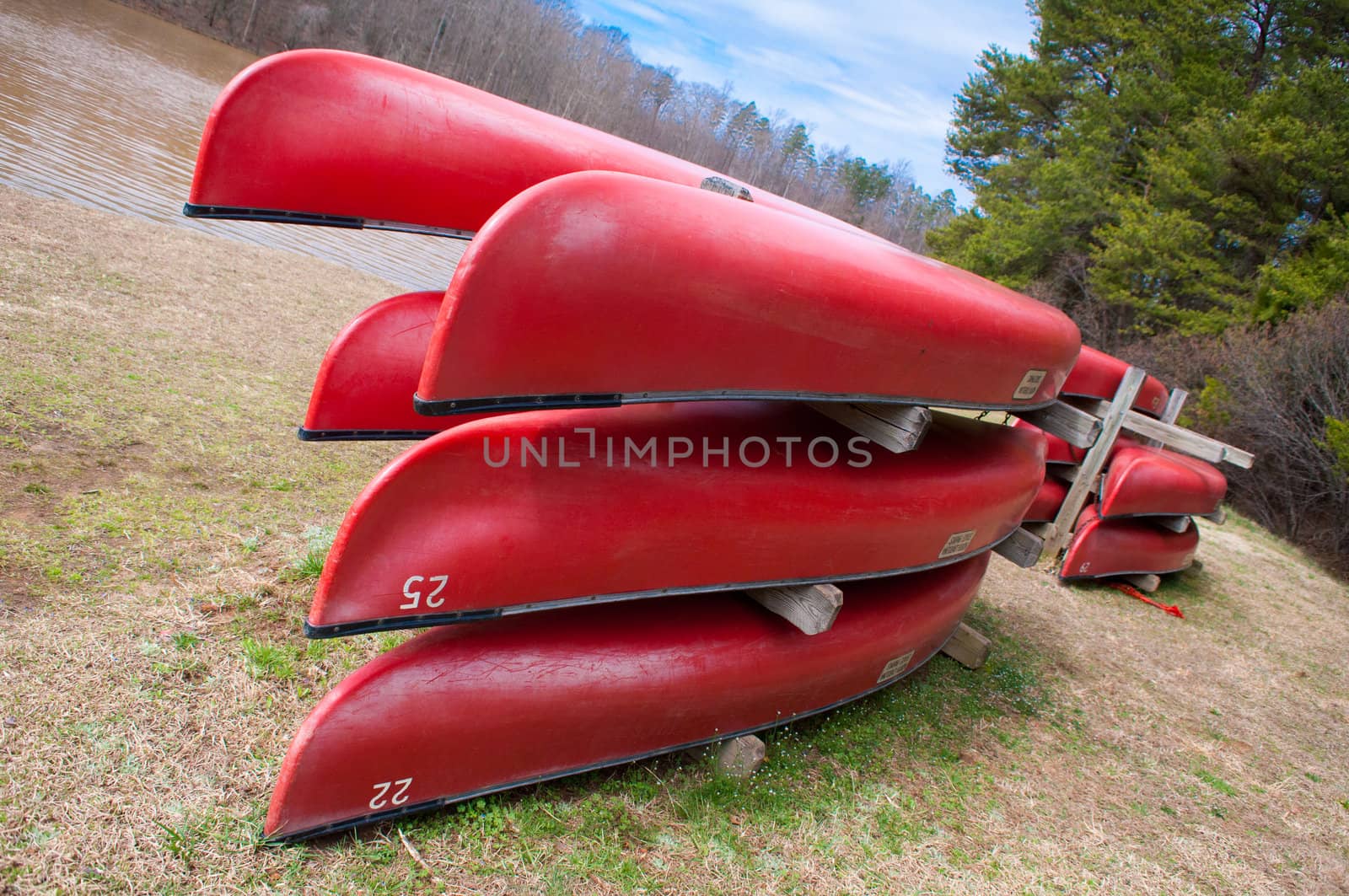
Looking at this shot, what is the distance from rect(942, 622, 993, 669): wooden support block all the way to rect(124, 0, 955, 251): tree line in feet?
72.4

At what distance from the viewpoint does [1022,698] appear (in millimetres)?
4324

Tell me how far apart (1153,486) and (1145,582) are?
3.35 feet

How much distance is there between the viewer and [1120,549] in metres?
6.39

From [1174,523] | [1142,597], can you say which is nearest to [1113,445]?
[1174,523]

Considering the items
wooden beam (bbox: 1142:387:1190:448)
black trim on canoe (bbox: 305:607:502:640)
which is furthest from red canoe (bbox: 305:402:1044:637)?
wooden beam (bbox: 1142:387:1190:448)

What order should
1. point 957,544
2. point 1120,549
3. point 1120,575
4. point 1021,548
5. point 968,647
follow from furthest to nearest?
1. point 1120,575
2. point 1120,549
3. point 1021,548
4. point 968,647
5. point 957,544

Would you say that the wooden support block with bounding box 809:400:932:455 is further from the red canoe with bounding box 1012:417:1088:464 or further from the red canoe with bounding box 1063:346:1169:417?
the red canoe with bounding box 1012:417:1088:464

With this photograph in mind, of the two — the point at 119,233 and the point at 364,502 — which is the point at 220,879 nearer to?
the point at 364,502

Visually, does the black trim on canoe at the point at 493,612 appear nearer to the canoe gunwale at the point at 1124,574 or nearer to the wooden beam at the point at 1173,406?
the canoe gunwale at the point at 1124,574

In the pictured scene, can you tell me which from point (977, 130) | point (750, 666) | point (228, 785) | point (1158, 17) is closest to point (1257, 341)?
point (1158, 17)

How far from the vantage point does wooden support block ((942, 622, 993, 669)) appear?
4434mm

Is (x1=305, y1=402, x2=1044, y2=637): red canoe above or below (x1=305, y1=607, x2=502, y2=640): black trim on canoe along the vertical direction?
above

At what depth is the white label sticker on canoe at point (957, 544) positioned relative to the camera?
357cm

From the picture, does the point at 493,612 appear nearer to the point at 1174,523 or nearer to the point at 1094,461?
the point at 1094,461
